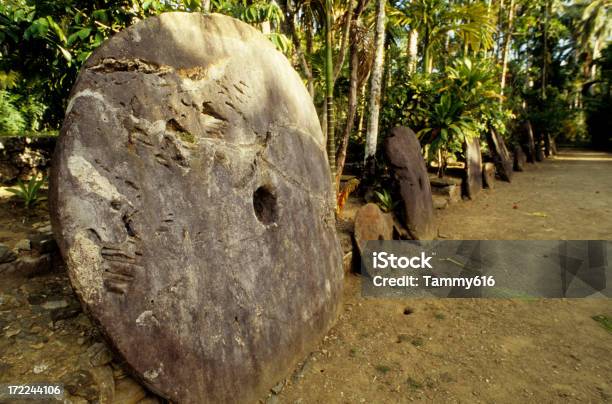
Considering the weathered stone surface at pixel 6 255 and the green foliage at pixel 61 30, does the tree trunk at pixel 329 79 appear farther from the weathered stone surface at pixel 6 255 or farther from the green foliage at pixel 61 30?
the weathered stone surface at pixel 6 255

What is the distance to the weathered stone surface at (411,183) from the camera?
4.52 m

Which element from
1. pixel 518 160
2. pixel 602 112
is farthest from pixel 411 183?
pixel 602 112

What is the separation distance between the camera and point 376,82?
545cm

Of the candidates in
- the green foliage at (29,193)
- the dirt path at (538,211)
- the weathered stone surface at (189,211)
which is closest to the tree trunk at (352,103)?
the dirt path at (538,211)

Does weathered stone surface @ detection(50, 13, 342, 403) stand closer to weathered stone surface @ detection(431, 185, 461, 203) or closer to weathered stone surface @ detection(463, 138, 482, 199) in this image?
weathered stone surface @ detection(431, 185, 461, 203)

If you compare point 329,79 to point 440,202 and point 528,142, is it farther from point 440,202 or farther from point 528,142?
point 528,142

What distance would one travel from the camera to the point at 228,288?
79.8 inches

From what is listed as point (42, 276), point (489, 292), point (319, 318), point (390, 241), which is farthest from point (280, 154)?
point (489, 292)

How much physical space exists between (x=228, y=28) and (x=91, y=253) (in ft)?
5.21

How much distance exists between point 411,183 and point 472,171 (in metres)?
3.02

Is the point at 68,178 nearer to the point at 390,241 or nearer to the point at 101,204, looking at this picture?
the point at 101,204

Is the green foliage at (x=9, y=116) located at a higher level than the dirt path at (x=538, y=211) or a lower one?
higher

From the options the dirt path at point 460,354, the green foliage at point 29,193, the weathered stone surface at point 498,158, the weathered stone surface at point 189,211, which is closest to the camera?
the weathered stone surface at point 189,211

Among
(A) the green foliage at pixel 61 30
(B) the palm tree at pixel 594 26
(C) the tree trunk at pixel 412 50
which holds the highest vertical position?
(B) the palm tree at pixel 594 26
